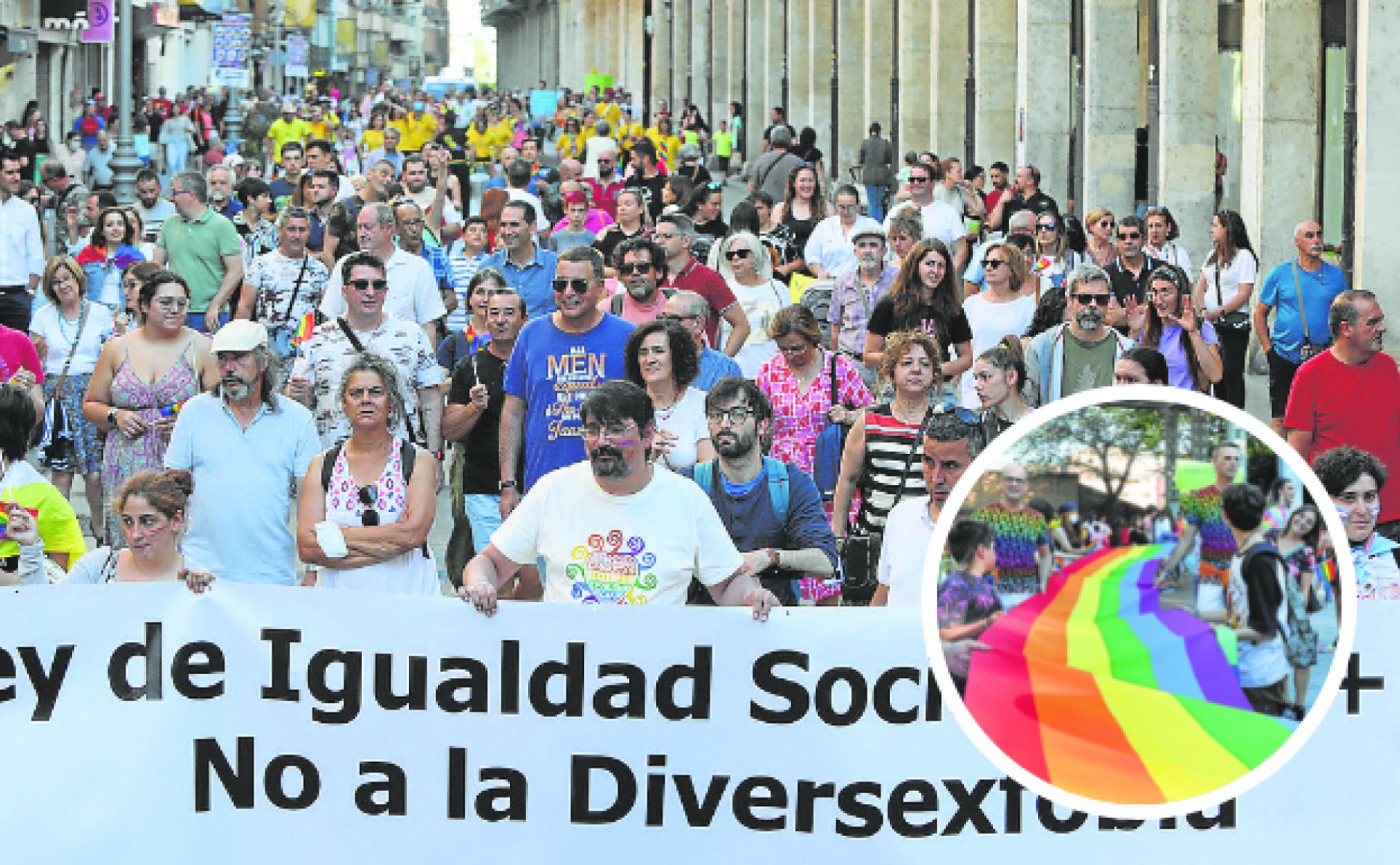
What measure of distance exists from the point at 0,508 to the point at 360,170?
26.5 m

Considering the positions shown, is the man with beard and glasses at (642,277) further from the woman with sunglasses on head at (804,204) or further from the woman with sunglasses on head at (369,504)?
the woman with sunglasses on head at (804,204)

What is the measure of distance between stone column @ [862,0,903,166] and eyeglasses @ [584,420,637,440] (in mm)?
31679

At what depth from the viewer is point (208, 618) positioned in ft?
22.7

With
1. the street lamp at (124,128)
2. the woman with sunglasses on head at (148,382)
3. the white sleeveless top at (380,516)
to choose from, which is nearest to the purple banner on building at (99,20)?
the street lamp at (124,128)

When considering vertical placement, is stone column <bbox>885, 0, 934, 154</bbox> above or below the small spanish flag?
above

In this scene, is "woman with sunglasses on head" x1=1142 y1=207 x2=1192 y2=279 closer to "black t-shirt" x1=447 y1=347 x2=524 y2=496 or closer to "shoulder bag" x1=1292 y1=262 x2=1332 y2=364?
"shoulder bag" x1=1292 y1=262 x2=1332 y2=364

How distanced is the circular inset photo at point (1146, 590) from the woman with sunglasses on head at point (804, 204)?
11.8 meters

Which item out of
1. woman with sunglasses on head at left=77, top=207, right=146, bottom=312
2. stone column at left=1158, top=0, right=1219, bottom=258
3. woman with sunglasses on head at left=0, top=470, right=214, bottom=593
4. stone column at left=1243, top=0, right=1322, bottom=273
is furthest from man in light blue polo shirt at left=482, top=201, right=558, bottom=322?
stone column at left=1158, top=0, right=1219, bottom=258

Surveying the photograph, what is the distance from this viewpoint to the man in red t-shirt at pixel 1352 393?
9766 millimetres

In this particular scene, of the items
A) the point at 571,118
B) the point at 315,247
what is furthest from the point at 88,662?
the point at 571,118

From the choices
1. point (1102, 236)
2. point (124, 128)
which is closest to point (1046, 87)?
point (124, 128)

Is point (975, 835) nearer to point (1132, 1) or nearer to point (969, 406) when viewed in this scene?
point (969, 406)

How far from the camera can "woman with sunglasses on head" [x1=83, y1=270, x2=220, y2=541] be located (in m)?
10.3

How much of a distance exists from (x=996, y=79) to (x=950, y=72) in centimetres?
254
